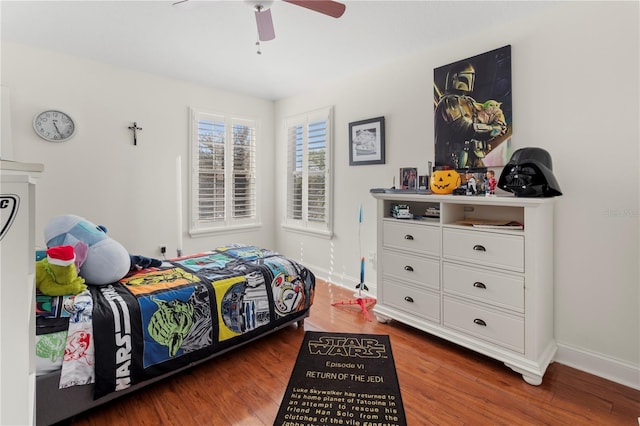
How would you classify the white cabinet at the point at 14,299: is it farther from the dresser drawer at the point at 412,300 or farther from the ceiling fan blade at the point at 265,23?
the dresser drawer at the point at 412,300

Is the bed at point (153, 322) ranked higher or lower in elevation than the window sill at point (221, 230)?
lower

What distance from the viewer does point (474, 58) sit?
8.89 ft

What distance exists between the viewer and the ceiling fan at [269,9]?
1946 mm

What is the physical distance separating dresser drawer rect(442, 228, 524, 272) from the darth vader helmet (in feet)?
1.11

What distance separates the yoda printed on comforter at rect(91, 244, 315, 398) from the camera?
179 centimetres

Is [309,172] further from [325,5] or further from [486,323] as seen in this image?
[486,323]

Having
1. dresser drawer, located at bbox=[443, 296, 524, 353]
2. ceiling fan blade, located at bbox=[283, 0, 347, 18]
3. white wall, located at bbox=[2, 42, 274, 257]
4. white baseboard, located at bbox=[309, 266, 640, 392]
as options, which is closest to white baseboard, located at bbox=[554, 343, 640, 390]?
white baseboard, located at bbox=[309, 266, 640, 392]

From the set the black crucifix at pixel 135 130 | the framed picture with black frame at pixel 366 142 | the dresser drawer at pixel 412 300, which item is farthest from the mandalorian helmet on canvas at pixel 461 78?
the black crucifix at pixel 135 130

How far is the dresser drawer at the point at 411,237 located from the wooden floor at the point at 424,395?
80 cm

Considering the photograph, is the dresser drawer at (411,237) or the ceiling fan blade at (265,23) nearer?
the ceiling fan blade at (265,23)

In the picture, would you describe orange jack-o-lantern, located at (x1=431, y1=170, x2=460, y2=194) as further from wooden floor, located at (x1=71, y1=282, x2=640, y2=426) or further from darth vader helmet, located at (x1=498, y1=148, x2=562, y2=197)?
wooden floor, located at (x1=71, y1=282, x2=640, y2=426)

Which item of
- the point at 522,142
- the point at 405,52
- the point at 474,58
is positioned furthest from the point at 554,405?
the point at 405,52

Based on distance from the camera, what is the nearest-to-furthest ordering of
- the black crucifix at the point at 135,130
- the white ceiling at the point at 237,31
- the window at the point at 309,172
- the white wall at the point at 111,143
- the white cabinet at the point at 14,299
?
the white cabinet at the point at 14,299 < the white ceiling at the point at 237,31 < the white wall at the point at 111,143 < the black crucifix at the point at 135,130 < the window at the point at 309,172

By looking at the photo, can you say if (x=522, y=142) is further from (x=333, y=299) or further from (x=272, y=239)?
(x=272, y=239)
